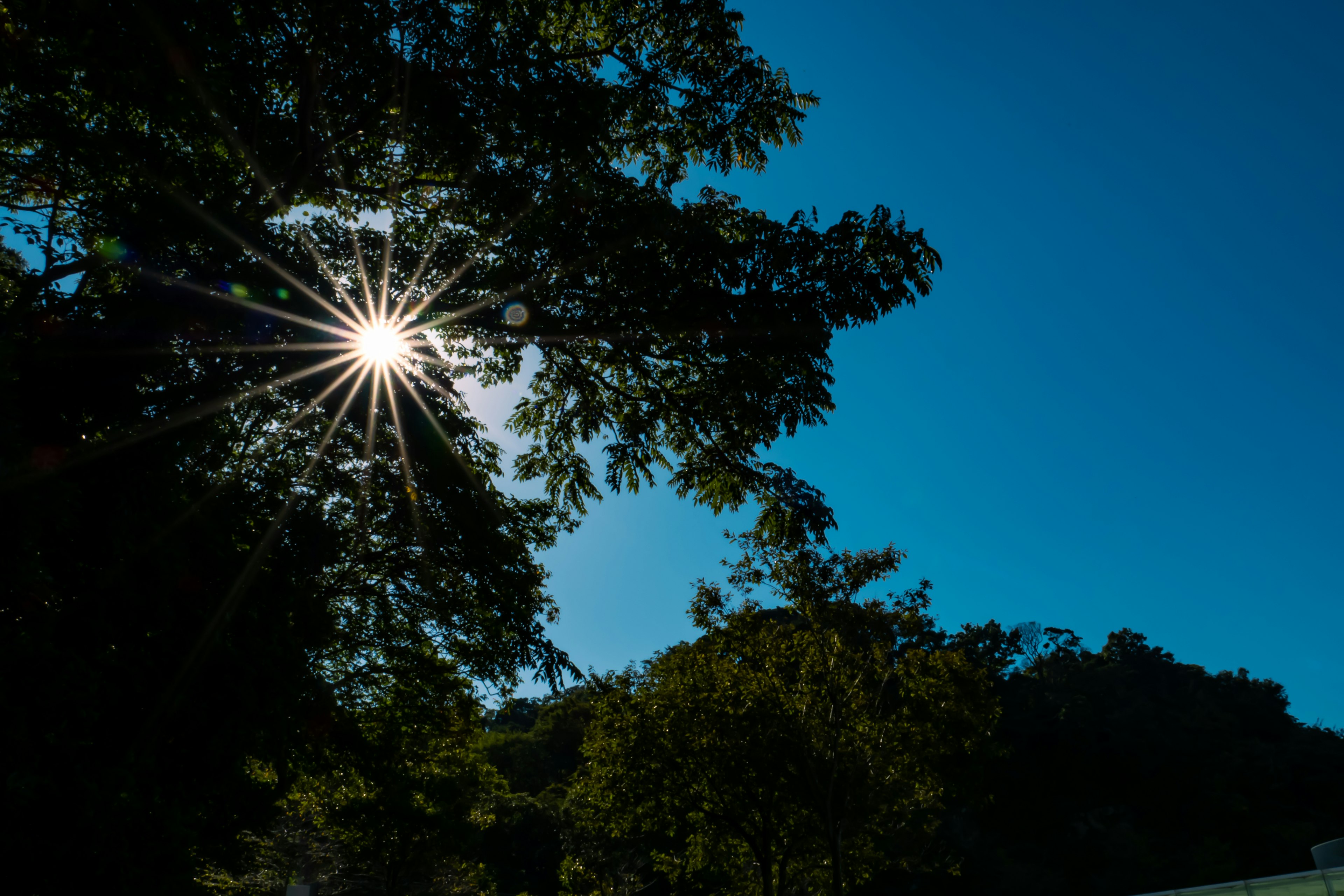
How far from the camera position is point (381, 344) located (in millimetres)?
10812

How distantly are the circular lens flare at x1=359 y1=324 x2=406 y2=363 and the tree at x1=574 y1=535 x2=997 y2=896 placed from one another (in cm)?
1253

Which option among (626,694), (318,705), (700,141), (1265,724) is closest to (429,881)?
(626,694)

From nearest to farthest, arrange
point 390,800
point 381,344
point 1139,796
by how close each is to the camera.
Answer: point 381,344 < point 390,800 < point 1139,796

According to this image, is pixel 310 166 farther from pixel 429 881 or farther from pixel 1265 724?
pixel 1265 724

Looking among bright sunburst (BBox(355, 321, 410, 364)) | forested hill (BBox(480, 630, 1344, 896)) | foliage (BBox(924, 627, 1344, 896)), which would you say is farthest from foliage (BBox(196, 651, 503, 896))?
foliage (BBox(924, 627, 1344, 896))

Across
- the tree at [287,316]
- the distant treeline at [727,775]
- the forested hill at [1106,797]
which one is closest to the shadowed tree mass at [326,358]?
the tree at [287,316]

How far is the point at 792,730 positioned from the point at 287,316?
1811 cm

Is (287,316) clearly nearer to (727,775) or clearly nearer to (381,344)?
(381,344)

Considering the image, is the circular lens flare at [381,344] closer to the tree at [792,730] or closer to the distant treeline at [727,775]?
the distant treeline at [727,775]

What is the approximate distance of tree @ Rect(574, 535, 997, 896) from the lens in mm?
21672

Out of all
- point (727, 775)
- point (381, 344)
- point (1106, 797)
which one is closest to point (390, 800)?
point (727, 775)

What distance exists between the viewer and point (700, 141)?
11.6 metres

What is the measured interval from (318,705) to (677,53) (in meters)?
12.5

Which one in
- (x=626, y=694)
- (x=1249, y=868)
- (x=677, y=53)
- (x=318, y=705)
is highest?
(x=677, y=53)
